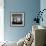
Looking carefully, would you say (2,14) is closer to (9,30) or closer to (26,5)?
Result: (9,30)

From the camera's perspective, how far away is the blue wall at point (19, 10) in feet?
18.9

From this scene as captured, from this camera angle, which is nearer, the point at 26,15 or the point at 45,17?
the point at 45,17

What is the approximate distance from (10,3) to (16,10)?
0.39 meters

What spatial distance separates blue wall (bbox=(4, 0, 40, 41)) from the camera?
18.9ft

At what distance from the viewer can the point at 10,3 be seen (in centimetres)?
576

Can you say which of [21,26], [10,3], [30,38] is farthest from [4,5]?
[30,38]

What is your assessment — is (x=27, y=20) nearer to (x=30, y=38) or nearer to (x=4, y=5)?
(x=4, y=5)

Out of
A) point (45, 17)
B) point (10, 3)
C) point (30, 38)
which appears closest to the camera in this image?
point (30, 38)

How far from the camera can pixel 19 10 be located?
5.77 m

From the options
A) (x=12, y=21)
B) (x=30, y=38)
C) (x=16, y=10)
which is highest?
(x=16, y=10)

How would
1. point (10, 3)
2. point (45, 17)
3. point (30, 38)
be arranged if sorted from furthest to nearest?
point (10, 3), point (45, 17), point (30, 38)

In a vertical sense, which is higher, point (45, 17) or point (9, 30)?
point (45, 17)

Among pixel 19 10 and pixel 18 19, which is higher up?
pixel 19 10

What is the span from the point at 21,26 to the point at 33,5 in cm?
103
